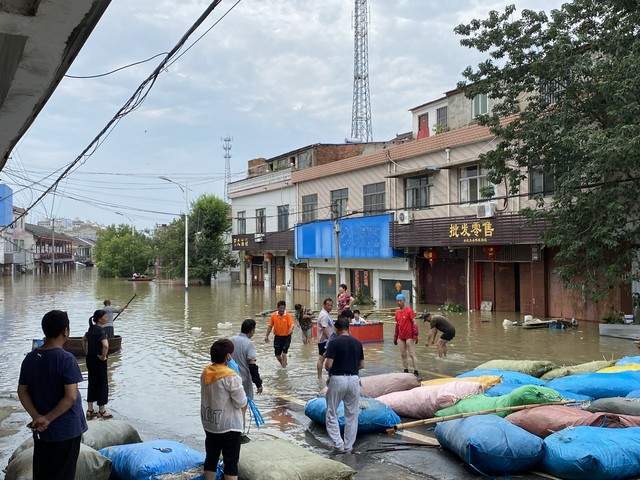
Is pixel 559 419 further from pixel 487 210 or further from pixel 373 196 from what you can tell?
pixel 373 196

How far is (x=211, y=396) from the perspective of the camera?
18.4 feet

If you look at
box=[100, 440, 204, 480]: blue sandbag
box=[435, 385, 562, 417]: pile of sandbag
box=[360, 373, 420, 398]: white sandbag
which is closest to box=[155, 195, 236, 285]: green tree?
box=[360, 373, 420, 398]: white sandbag

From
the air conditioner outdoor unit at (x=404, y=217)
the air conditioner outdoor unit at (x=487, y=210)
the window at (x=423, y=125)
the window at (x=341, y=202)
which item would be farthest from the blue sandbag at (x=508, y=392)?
the window at (x=341, y=202)

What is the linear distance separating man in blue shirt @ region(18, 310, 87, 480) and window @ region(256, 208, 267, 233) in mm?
39016

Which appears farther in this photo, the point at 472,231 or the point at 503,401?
the point at 472,231

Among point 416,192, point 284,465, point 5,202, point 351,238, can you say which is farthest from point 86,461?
point 351,238

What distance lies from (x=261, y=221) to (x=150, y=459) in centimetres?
3907

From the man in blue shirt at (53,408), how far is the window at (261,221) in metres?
39.0

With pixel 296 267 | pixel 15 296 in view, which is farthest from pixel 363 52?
pixel 15 296

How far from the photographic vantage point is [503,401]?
778cm

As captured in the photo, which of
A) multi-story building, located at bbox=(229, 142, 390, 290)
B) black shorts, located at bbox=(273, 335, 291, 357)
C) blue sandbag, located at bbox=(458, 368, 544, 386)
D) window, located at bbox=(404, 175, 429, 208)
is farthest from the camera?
multi-story building, located at bbox=(229, 142, 390, 290)

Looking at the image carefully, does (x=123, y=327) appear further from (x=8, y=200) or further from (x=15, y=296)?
(x=15, y=296)

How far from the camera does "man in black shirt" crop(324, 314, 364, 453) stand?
7.31 meters

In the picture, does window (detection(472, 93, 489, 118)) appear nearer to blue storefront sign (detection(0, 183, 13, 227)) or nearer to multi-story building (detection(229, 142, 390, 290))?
multi-story building (detection(229, 142, 390, 290))
